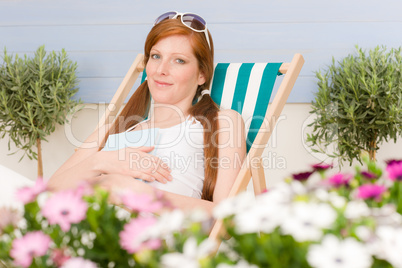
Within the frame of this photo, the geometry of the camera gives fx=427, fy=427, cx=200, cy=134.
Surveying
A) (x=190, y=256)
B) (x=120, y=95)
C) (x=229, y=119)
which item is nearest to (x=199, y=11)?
(x=120, y=95)

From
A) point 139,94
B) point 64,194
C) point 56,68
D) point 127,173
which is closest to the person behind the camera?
point 64,194

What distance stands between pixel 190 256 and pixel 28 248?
7.6 inches

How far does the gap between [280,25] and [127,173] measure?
1847 mm

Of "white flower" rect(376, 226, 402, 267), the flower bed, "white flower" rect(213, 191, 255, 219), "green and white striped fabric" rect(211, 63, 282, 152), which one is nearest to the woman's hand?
"green and white striped fabric" rect(211, 63, 282, 152)

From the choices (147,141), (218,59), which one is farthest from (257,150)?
(218,59)

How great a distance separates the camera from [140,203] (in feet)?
1.70

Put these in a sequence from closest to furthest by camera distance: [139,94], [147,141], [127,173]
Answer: [127,173], [147,141], [139,94]

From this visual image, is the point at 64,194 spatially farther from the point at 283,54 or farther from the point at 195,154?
the point at 283,54

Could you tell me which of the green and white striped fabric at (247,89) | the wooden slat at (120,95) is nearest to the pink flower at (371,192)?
the green and white striped fabric at (247,89)

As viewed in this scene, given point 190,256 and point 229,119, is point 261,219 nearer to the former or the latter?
point 190,256

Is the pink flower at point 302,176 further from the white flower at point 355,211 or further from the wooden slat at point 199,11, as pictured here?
the wooden slat at point 199,11

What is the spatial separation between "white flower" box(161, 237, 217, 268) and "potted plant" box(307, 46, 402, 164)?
2.34 metres

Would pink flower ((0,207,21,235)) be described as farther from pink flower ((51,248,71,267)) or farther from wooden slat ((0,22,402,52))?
wooden slat ((0,22,402,52))

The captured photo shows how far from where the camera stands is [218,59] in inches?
119
